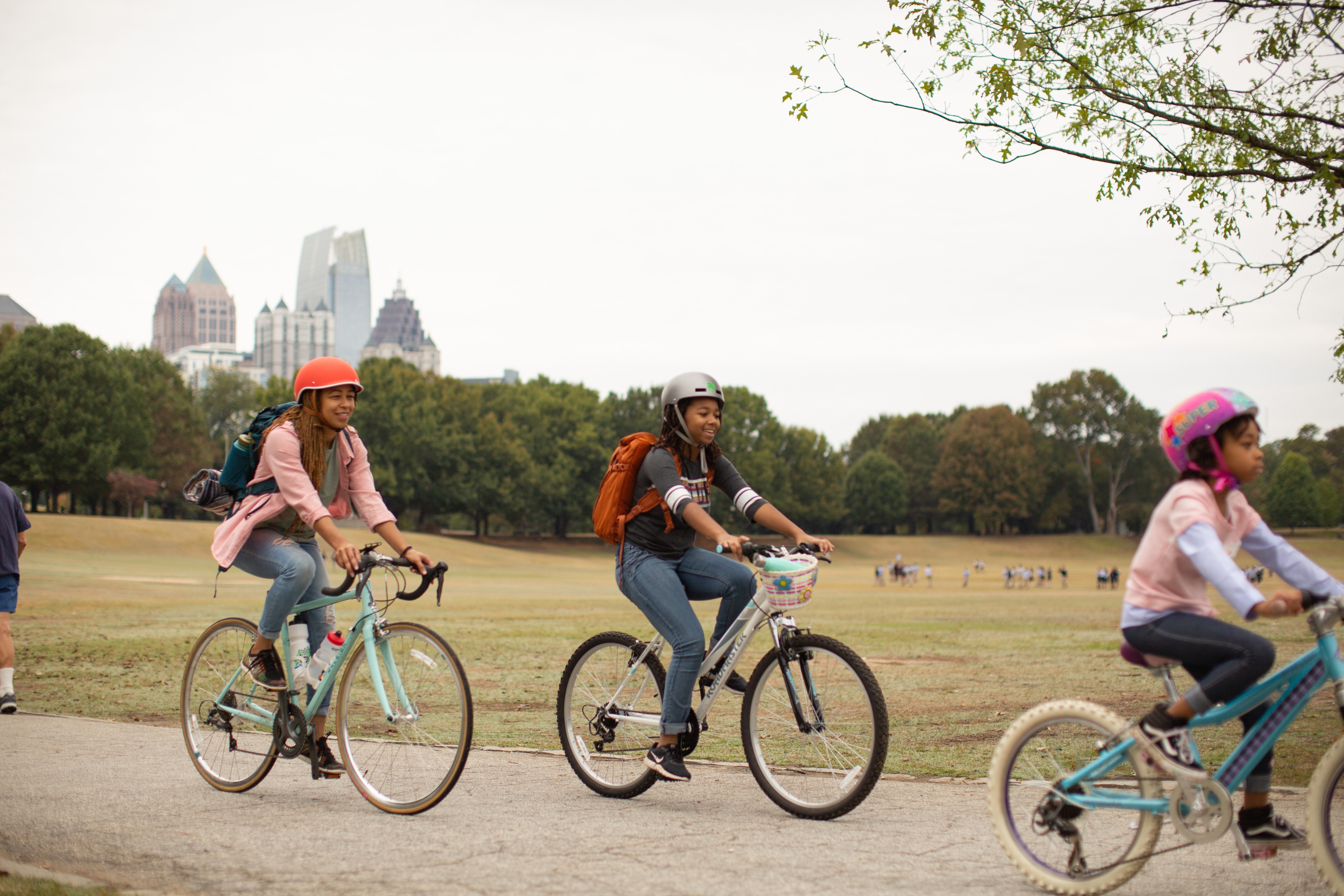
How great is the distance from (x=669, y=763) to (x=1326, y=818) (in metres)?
2.78

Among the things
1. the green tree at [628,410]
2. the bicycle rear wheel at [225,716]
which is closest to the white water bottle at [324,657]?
the bicycle rear wheel at [225,716]

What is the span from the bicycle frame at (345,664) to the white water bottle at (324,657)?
4cm

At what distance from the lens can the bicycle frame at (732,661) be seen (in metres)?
5.12

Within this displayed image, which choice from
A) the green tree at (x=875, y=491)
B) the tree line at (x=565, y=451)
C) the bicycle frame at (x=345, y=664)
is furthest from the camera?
the green tree at (x=875, y=491)

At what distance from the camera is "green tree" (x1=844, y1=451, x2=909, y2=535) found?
114438 millimetres

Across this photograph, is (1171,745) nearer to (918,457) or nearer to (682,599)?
(682,599)

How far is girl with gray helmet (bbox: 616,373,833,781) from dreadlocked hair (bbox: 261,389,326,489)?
1578 millimetres

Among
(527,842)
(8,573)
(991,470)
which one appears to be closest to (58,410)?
(8,573)

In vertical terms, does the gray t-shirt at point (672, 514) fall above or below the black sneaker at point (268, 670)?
above

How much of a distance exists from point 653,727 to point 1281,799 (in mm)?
2863

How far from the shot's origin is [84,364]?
71.1 m

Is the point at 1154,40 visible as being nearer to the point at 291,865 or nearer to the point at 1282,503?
the point at 291,865

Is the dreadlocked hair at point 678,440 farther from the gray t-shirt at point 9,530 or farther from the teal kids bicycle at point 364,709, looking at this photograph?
the gray t-shirt at point 9,530

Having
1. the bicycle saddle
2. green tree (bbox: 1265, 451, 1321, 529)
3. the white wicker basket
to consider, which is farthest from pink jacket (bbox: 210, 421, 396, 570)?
green tree (bbox: 1265, 451, 1321, 529)
